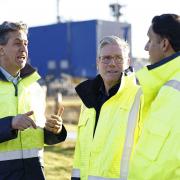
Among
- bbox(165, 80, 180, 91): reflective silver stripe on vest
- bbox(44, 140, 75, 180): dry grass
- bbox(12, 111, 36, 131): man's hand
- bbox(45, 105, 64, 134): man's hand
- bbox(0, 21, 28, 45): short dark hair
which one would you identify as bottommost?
bbox(44, 140, 75, 180): dry grass

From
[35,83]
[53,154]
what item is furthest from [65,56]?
[35,83]

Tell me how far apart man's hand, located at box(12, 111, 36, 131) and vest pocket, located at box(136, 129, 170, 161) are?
113 cm

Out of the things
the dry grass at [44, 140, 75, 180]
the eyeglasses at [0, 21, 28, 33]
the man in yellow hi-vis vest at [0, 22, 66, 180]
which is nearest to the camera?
the man in yellow hi-vis vest at [0, 22, 66, 180]

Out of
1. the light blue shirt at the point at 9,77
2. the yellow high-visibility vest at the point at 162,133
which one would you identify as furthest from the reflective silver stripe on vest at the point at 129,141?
the light blue shirt at the point at 9,77

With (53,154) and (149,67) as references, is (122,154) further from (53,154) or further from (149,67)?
(53,154)

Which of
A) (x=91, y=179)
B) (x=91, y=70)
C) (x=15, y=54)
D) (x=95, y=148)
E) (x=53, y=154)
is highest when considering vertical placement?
(x=15, y=54)

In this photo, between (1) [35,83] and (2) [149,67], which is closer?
(2) [149,67]

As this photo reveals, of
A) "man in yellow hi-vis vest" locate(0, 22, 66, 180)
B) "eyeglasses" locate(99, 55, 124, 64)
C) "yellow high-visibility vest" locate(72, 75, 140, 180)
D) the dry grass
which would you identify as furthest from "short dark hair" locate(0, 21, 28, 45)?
the dry grass

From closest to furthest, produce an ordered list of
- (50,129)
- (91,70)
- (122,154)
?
(122,154) < (50,129) < (91,70)

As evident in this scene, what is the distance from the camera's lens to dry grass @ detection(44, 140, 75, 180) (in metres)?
8.16

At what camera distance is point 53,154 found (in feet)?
33.4

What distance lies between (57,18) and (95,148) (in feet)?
141

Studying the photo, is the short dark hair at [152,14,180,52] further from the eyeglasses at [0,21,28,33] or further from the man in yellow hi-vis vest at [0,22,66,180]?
the eyeglasses at [0,21,28,33]

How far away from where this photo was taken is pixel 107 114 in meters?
3.40
